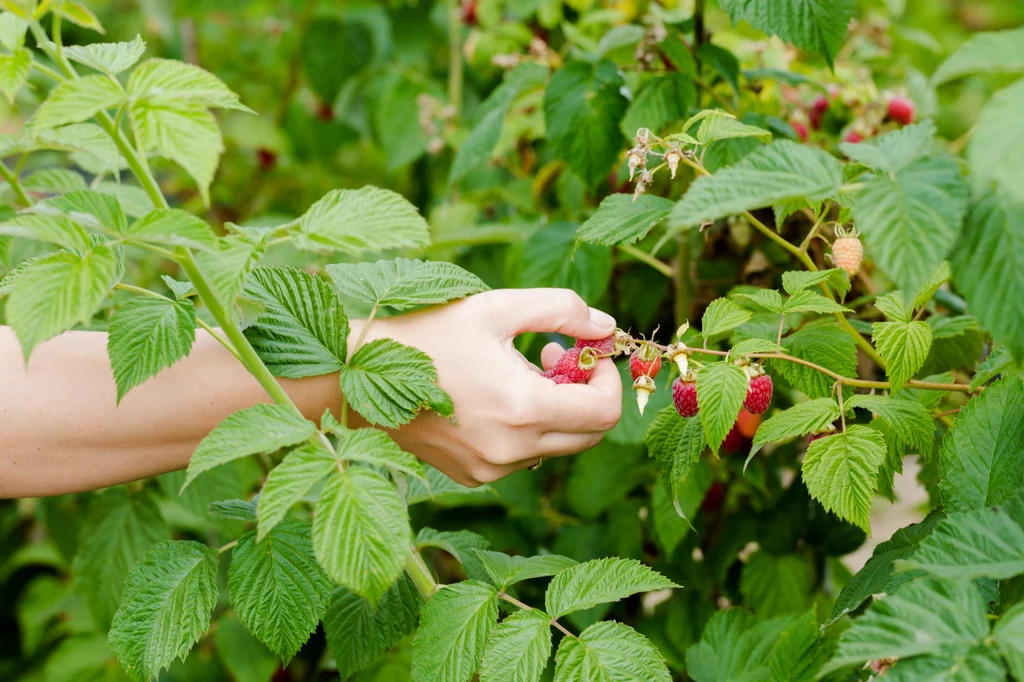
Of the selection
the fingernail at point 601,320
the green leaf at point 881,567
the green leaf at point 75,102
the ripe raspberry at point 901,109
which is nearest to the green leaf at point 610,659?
the green leaf at point 881,567

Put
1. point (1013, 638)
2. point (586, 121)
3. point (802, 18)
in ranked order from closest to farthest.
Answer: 1. point (1013, 638)
2. point (802, 18)
3. point (586, 121)

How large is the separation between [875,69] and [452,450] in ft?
3.73

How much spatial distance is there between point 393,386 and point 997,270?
0.41m

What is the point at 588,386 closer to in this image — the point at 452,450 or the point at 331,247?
the point at 452,450

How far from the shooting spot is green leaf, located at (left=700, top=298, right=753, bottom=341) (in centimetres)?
72

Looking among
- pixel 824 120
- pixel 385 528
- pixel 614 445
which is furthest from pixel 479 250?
pixel 385 528

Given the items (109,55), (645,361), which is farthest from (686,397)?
(109,55)

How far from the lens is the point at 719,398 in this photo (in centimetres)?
65

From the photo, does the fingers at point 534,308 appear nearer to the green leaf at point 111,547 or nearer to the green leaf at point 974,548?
the green leaf at point 974,548

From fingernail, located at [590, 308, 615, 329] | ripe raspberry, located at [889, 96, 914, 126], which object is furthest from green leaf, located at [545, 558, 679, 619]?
ripe raspberry, located at [889, 96, 914, 126]

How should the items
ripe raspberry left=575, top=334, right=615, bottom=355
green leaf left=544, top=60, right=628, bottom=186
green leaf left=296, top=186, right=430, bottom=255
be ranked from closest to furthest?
green leaf left=296, top=186, right=430, bottom=255, ripe raspberry left=575, top=334, right=615, bottom=355, green leaf left=544, top=60, right=628, bottom=186

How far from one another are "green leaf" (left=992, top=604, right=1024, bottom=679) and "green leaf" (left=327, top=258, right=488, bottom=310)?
0.44 meters

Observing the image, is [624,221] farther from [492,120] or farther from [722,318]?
[492,120]

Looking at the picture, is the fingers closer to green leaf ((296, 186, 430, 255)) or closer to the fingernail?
the fingernail
